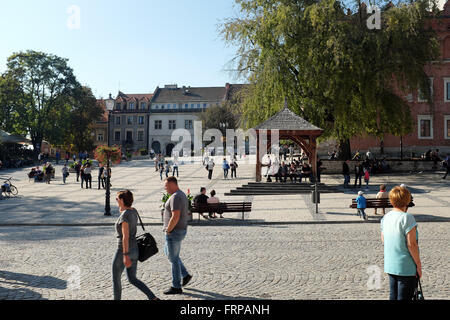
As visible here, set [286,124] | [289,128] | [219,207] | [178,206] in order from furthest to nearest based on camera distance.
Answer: [286,124]
[289,128]
[219,207]
[178,206]

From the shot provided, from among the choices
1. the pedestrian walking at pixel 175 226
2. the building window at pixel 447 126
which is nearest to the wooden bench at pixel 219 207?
the pedestrian walking at pixel 175 226

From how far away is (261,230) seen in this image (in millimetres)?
12578

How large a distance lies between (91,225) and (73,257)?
209 inches

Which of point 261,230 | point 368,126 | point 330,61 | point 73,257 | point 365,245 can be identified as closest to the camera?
point 73,257

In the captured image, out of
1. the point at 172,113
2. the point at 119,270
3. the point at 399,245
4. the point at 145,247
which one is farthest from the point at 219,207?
the point at 172,113

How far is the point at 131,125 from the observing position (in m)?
81.1

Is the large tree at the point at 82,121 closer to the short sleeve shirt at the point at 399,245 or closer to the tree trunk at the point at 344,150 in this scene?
the tree trunk at the point at 344,150

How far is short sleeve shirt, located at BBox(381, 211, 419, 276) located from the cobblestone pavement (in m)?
2.09

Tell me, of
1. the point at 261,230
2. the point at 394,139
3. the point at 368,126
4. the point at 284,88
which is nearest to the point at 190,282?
the point at 261,230

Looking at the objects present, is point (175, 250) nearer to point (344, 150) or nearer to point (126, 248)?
point (126, 248)

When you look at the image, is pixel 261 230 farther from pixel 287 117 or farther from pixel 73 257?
pixel 287 117

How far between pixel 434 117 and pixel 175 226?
132 ft

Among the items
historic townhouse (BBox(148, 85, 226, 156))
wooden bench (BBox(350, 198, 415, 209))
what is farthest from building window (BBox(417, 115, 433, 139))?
historic townhouse (BBox(148, 85, 226, 156))

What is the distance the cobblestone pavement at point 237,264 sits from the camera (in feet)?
21.6
